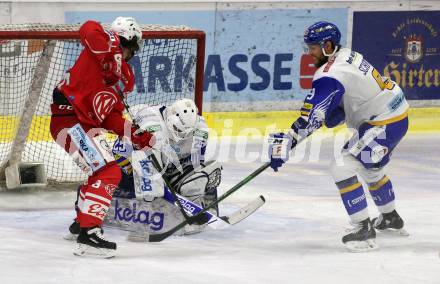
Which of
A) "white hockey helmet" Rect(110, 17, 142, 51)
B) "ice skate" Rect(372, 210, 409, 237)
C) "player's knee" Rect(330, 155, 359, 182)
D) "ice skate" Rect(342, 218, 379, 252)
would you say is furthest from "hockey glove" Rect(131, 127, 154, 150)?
"ice skate" Rect(372, 210, 409, 237)

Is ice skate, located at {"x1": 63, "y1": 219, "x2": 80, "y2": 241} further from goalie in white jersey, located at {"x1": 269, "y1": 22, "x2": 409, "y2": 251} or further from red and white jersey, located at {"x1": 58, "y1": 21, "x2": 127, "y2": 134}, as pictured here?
goalie in white jersey, located at {"x1": 269, "y1": 22, "x2": 409, "y2": 251}

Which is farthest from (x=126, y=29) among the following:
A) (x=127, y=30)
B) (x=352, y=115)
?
(x=352, y=115)

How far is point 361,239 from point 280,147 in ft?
2.22

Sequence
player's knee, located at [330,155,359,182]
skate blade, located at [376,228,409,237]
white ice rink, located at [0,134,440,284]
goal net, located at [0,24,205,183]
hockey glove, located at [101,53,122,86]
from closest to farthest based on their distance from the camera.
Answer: white ice rink, located at [0,134,440,284]
hockey glove, located at [101,53,122,86]
player's knee, located at [330,155,359,182]
skate blade, located at [376,228,409,237]
goal net, located at [0,24,205,183]

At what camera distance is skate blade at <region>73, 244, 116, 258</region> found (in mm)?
6121

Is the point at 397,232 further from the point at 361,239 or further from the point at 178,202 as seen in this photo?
the point at 178,202

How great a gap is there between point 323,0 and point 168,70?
101 inches

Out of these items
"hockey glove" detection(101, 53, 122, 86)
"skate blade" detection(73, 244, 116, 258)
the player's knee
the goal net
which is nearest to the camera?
"skate blade" detection(73, 244, 116, 258)

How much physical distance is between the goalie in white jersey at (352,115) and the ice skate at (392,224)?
257 mm

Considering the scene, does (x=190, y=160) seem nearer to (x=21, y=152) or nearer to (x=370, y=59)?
(x=21, y=152)

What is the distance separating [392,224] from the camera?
6.88 metres

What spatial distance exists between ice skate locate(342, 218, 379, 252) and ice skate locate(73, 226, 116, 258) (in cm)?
128

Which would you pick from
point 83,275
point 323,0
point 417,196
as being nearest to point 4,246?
point 83,275

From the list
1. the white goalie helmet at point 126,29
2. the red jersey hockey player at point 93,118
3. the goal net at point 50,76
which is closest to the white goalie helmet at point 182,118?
the red jersey hockey player at point 93,118
